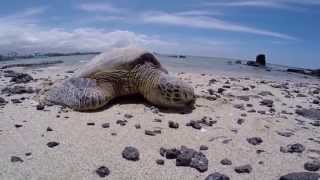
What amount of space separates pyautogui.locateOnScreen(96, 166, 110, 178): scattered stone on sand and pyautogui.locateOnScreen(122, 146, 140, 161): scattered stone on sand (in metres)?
0.45

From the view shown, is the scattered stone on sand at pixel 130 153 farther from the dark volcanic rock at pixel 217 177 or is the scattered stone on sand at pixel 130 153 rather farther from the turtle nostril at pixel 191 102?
the turtle nostril at pixel 191 102

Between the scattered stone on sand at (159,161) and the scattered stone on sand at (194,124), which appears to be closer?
the scattered stone on sand at (159,161)

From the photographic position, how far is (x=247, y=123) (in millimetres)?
6316

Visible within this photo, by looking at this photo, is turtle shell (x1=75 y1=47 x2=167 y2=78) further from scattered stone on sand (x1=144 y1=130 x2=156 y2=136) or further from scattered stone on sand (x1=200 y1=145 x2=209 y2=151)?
scattered stone on sand (x1=200 y1=145 x2=209 y2=151)

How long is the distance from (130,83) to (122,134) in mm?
2293

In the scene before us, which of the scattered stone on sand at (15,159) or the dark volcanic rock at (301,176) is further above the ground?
the scattered stone on sand at (15,159)

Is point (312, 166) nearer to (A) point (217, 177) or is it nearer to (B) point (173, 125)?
(A) point (217, 177)

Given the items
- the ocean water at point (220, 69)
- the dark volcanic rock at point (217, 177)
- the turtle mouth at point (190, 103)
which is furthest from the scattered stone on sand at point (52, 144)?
the ocean water at point (220, 69)

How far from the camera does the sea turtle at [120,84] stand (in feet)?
22.6

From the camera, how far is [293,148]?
4.96 metres

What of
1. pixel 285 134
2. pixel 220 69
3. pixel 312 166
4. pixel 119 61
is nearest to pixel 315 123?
pixel 285 134

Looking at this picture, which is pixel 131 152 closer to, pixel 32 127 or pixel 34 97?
pixel 32 127

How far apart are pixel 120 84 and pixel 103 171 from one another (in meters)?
3.70

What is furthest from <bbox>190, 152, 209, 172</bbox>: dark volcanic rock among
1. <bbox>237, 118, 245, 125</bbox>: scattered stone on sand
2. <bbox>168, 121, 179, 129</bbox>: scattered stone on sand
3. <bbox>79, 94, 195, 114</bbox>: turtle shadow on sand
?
<bbox>79, 94, 195, 114</bbox>: turtle shadow on sand
